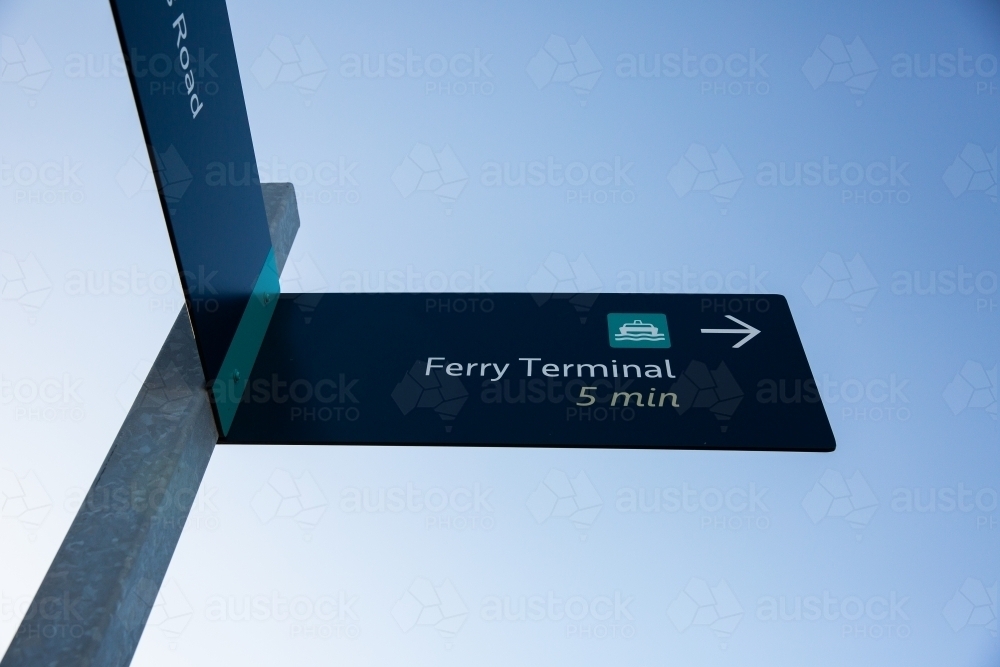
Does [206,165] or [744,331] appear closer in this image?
[206,165]

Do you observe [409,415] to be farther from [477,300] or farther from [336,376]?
[477,300]

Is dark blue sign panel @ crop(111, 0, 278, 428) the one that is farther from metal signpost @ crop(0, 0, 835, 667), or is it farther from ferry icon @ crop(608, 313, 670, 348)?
ferry icon @ crop(608, 313, 670, 348)

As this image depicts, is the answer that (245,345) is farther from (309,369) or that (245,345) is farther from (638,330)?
(638,330)

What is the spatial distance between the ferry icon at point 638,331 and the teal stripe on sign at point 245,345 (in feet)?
1.56

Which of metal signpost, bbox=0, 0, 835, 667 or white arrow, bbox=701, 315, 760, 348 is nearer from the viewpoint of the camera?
metal signpost, bbox=0, 0, 835, 667

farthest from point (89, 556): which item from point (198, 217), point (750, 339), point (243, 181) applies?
point (750, 339)

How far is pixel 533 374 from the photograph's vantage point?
144 cm

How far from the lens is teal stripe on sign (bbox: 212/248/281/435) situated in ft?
4.40

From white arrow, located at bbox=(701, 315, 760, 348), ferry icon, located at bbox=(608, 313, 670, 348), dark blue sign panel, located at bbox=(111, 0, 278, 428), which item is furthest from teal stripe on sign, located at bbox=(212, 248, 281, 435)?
white arrow, located at bbox=(701, 315, 760, 348)

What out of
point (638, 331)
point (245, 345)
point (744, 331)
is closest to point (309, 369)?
point (245, 345)

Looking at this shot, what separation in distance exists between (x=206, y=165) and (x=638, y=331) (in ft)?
1.97

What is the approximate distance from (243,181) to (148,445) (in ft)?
1.20

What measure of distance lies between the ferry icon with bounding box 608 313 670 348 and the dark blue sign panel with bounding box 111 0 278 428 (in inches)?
18.5

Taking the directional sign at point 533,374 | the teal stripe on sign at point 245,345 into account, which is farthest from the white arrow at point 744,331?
the teal stripe on sign at point 245,345
